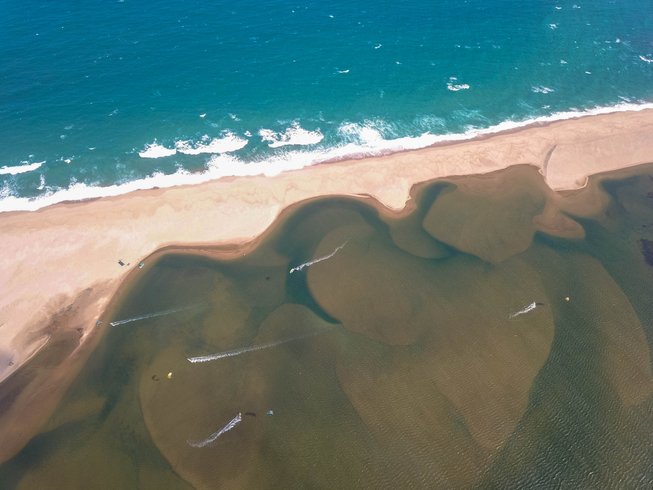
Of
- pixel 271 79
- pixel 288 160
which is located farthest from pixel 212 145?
pixel 271 79

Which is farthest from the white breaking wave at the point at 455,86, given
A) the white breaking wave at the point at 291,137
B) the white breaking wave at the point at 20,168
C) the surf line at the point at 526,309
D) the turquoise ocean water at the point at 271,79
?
the white breaking wave at the point at 20,168

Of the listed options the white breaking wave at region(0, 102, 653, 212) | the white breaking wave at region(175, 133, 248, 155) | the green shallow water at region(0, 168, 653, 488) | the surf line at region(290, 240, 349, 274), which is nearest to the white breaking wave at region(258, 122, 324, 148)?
the white breaking wave at region(0, 102, 653, 212)

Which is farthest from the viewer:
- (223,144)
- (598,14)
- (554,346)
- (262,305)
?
(598,14)

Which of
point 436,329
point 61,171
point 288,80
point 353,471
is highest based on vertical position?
point 288,80

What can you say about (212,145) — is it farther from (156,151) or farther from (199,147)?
(156,151)

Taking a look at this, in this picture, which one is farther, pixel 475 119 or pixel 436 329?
pixel 475 119

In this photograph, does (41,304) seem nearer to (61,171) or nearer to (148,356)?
(148,356)

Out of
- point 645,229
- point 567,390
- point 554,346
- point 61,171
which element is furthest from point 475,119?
point 61,171

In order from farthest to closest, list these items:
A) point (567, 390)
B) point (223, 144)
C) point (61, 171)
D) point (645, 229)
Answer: point (223, 144) → point (61, 171) → point (645, 229) → point (567, 390)
